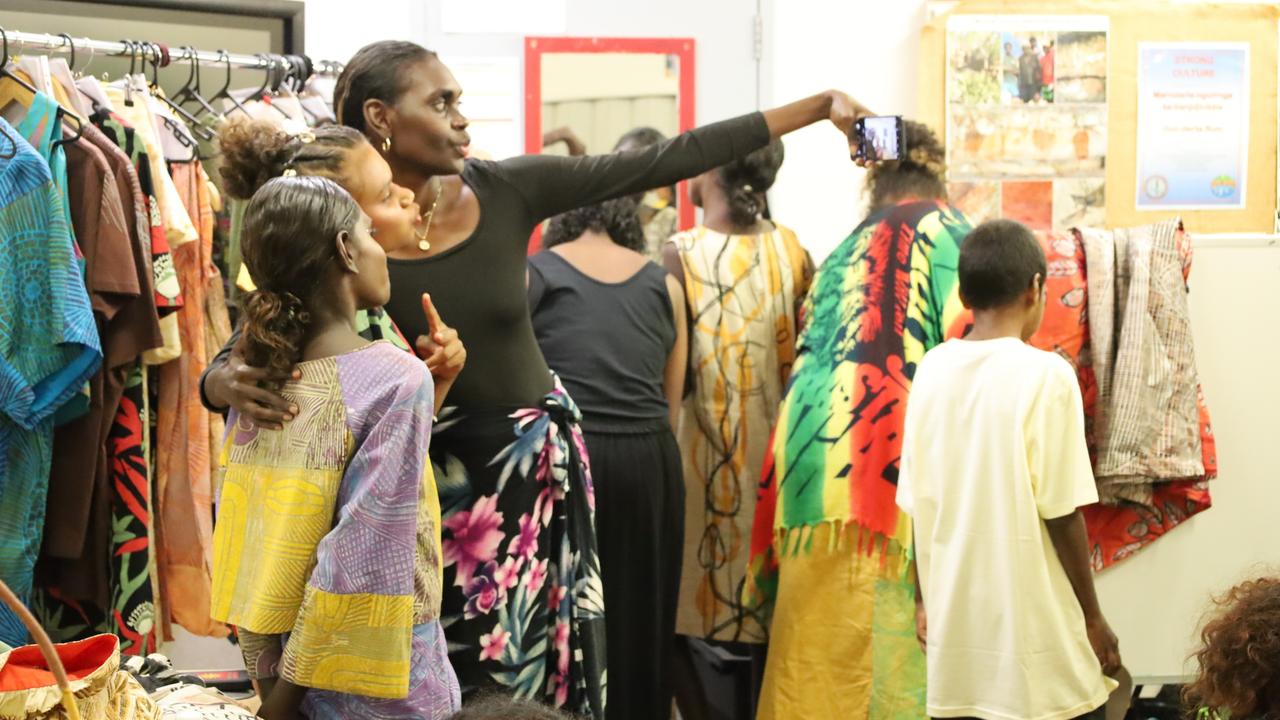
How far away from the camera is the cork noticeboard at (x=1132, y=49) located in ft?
13.4

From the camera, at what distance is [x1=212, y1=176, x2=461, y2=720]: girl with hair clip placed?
1.58 metres

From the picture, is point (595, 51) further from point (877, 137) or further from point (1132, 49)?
point (877, 137)

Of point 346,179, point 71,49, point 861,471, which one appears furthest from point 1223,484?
point 71,49

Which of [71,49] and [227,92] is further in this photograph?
[227,92]

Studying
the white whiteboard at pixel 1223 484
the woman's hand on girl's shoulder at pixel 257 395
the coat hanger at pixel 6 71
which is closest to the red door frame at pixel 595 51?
the white whiteboard at pixel 1223 484

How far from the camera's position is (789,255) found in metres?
3.49

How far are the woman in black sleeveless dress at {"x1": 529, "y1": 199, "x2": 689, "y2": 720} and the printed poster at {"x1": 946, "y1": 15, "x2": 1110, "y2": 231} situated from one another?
1215 millimetres

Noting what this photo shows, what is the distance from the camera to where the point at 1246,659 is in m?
1.58

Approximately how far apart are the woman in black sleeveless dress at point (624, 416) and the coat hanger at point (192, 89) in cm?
87

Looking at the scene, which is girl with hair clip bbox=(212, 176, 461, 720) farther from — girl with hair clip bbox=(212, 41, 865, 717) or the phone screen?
the phone screen

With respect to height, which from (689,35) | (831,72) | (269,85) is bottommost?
(269,85)

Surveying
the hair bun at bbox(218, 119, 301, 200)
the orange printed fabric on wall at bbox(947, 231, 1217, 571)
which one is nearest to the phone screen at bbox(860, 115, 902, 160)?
the orange printed fabric on wall at bbox(947, 231, 1217, 571)

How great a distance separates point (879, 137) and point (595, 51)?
1.75 m

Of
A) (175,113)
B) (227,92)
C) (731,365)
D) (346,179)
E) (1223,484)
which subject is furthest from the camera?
(731,365)
